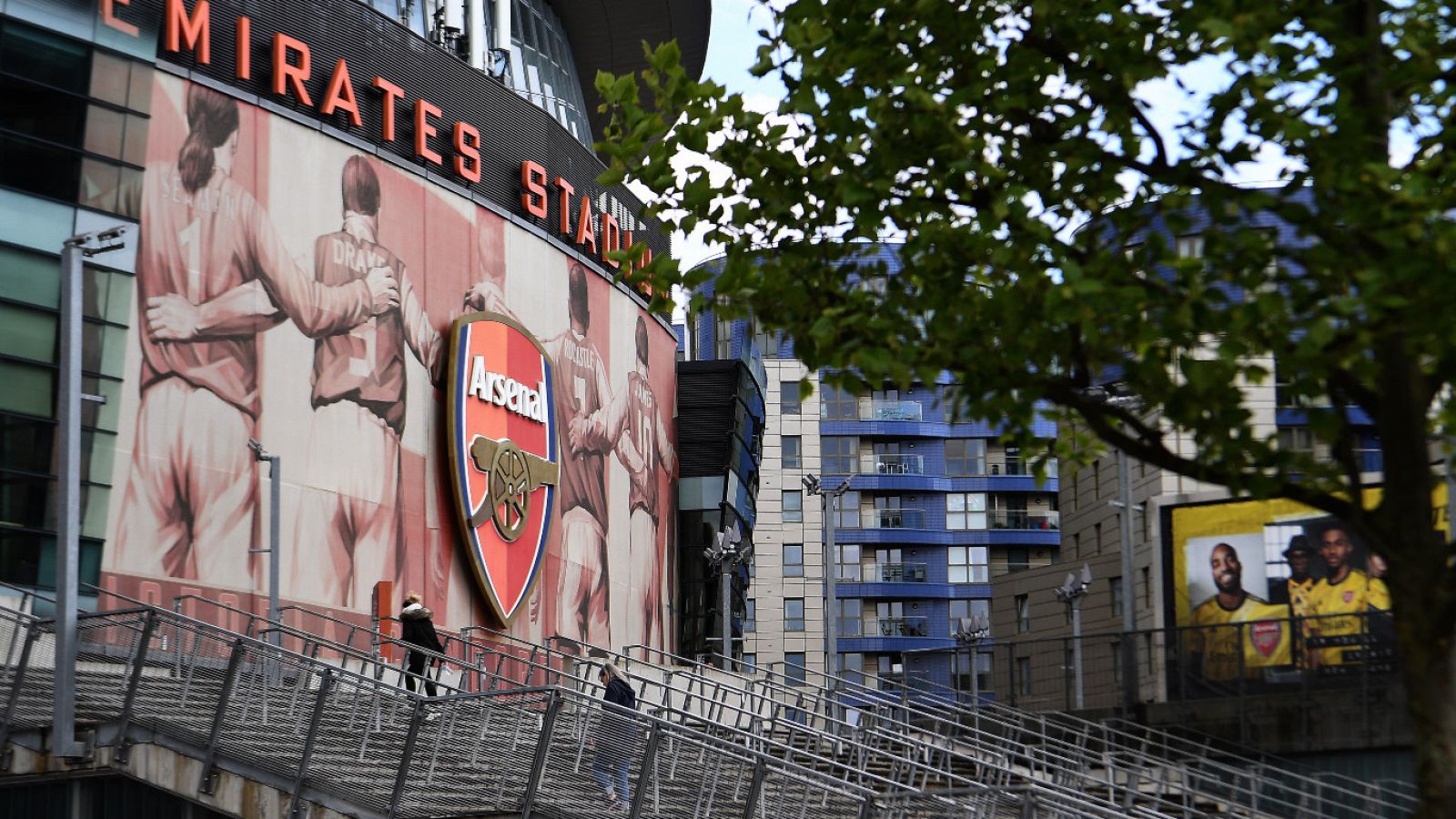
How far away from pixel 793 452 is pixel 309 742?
8277 cm

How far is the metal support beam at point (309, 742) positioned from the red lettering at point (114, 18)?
1718 cm

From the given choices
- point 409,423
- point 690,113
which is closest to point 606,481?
point 409,423

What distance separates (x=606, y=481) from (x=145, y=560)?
59.5 feet

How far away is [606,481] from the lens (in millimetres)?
47031

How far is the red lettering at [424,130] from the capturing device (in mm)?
38406

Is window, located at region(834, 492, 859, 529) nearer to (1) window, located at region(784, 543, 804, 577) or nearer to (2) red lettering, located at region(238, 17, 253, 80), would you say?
(1) window, located at region(784, 543, 804, 577)

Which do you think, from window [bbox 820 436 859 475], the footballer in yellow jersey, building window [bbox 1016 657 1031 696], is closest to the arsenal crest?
building window [bbox 1016 657 1031 696]

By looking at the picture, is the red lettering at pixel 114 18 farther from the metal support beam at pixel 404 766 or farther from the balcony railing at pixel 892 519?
the balcony railing at pixel 892 519

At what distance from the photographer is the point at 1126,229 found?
371 inches

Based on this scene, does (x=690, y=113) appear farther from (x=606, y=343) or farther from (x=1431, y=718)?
(x=606, y=343)

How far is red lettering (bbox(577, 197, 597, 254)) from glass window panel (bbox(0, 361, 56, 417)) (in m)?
18.5

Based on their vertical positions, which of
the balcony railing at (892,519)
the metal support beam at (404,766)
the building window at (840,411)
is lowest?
the metal support beam at (404,766)

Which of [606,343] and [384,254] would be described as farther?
[606,343]

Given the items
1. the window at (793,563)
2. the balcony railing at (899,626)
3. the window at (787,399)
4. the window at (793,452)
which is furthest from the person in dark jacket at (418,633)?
the balcony railing at (899,626)
